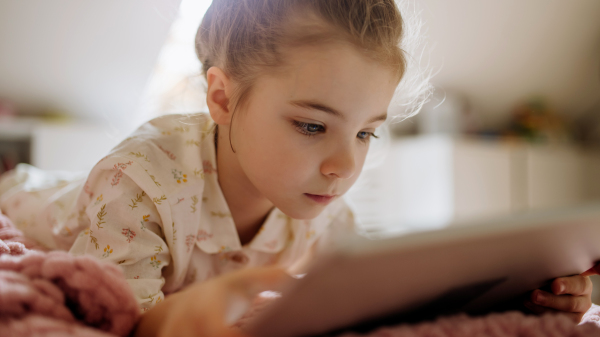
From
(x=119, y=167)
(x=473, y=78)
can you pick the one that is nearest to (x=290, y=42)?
(x=119, y=167)

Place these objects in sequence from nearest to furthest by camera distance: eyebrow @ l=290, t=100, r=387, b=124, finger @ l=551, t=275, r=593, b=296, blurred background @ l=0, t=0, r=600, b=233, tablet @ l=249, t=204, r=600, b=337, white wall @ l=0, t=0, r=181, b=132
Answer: tablet @ l=249, t=204, r=600, b=337
finger @ l=551, t=275, r=593, b=296
eyebrow @ l=290, t=100, r=387, b=124
white wall @ l=0, t=0, r=181, b=132
blurred background @ l=0, t=0, r=600, b=233

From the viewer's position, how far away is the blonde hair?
2.18 feet

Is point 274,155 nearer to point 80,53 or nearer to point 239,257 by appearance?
point 239,257

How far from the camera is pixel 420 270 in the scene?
0.30 meters

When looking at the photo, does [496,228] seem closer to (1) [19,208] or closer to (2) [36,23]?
(1) [19,208]

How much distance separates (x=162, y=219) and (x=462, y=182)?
104 inches

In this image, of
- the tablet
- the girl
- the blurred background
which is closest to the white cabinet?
the blurred background

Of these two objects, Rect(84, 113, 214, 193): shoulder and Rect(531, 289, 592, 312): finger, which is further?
Rect(84, 113, 214, 193): shoulder

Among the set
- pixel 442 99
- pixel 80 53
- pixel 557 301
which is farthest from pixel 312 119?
pixel 80 53

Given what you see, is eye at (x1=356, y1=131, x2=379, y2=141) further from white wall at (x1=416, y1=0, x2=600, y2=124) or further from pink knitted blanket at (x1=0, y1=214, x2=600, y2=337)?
white wall at (x1=416, y1=0, x2=600, y2=124)

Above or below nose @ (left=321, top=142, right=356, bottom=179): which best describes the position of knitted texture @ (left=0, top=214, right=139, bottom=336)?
below

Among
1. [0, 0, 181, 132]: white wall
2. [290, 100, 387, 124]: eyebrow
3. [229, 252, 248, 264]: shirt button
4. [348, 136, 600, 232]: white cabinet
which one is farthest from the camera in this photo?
[348, 136, 600, 232]: white cabinet

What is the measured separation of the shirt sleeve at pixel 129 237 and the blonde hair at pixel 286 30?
0.23 meters

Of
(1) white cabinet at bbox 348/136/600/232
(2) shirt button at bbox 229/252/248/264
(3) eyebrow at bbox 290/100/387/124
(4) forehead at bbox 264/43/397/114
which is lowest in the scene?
(1) white cabinet at bbox 348/136/600/232
